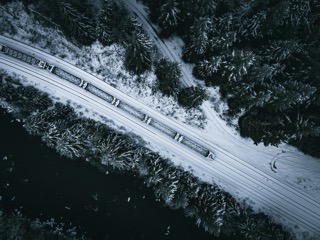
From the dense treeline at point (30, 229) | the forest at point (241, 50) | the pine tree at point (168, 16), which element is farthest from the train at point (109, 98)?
the dense treeline at point (30, 229)

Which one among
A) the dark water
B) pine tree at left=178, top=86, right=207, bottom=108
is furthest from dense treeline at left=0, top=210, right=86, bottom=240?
pine tree at left=178, top=86, right=207, bottom=108

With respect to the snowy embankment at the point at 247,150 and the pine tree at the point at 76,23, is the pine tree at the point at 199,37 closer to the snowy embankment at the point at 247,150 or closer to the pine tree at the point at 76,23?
the snowy embankment at the point at 247,150

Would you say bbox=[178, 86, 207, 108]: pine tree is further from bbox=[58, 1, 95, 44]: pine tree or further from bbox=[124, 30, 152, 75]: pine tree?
bbox=[58, 1, 95, 44]: pine tree

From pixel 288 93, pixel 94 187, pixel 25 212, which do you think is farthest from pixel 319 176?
pixel 25 212

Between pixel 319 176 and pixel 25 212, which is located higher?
pixel 319 176

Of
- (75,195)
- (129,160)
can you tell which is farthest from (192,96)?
(75,195)

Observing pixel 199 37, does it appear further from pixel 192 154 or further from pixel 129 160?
pixel 129 160

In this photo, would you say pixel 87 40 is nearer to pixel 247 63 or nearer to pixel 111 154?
pixel 111 154
